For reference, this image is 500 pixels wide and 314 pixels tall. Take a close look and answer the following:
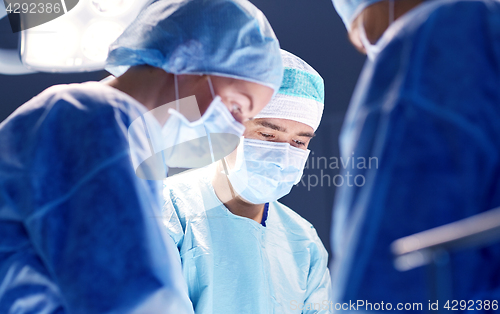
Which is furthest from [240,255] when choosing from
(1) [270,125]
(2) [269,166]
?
(1) [270,125]

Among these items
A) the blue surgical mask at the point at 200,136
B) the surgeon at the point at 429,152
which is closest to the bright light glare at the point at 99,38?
the blue surgical mask at the point at 200,136

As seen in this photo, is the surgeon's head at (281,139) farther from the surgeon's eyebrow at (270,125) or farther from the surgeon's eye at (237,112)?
the surgeon's eye at (237,112)

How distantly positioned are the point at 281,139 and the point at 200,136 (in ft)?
1.47

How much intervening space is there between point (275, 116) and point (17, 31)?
3.07ft

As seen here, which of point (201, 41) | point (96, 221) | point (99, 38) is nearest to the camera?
point (96, 221)

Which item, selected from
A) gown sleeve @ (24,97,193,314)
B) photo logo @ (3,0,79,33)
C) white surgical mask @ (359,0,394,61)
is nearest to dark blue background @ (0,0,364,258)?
photo logo @ (3,0,79,33)

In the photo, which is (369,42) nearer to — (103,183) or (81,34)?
(103,183)

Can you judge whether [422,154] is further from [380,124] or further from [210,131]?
[210,131]

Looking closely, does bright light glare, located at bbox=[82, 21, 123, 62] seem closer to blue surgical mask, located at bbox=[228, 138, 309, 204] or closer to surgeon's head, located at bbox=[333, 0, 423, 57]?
blue surgical mask, located at bbox=[228, 138, 309, 204]

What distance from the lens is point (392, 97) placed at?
0.69 meters

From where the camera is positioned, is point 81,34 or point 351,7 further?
point 81,34

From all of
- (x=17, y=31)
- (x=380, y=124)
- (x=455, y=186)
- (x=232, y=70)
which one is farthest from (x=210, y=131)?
(x=17, y=31)

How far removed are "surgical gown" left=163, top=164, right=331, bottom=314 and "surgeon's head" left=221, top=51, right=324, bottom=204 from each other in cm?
16

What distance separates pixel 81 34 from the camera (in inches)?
55.7
